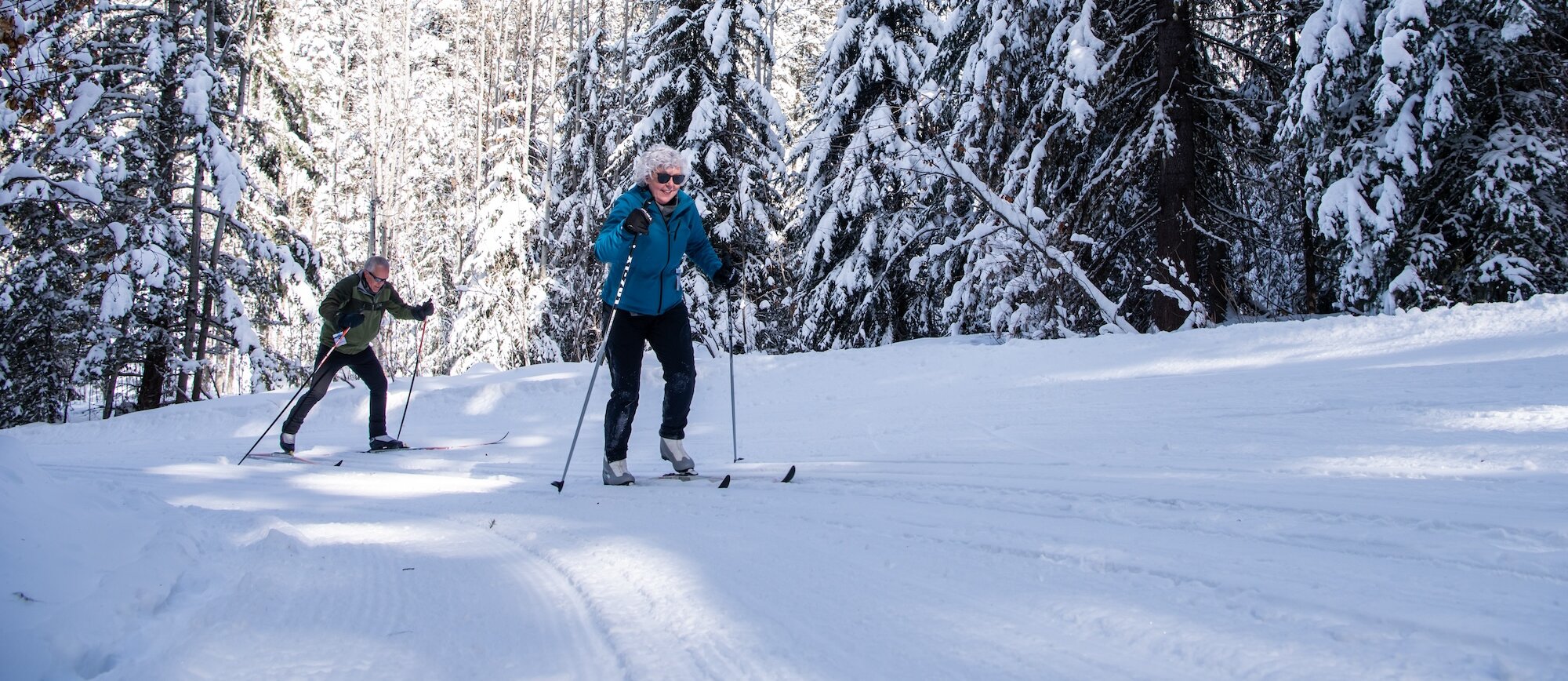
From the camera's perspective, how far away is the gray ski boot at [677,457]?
494 centimetres

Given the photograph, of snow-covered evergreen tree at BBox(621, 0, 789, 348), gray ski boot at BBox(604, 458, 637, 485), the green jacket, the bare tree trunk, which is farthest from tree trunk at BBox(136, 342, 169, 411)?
gray ski boot at BBox(604, 458, 637, 485)

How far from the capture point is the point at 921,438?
225 inches

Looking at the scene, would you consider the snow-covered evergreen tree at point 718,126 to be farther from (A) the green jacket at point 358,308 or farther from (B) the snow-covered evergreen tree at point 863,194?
(A) the green jacket at point 358,308

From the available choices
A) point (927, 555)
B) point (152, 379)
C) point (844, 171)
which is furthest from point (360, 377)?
point (844, 171)

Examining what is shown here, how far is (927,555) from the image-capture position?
9.02ft

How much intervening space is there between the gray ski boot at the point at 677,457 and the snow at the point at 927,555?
200mm

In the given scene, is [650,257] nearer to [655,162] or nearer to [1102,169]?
[655,162]

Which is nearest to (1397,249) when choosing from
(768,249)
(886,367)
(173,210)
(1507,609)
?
(886,367)

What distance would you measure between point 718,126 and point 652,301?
12840 millimetres

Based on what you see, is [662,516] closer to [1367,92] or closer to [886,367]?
[886,367]

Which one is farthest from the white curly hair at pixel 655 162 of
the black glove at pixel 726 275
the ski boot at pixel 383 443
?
the ski boot at pixel 383 443

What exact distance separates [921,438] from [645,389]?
5.39 meters

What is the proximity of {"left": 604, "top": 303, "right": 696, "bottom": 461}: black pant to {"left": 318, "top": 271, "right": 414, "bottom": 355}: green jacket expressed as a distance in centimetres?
384

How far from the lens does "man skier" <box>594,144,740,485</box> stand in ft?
15.4
